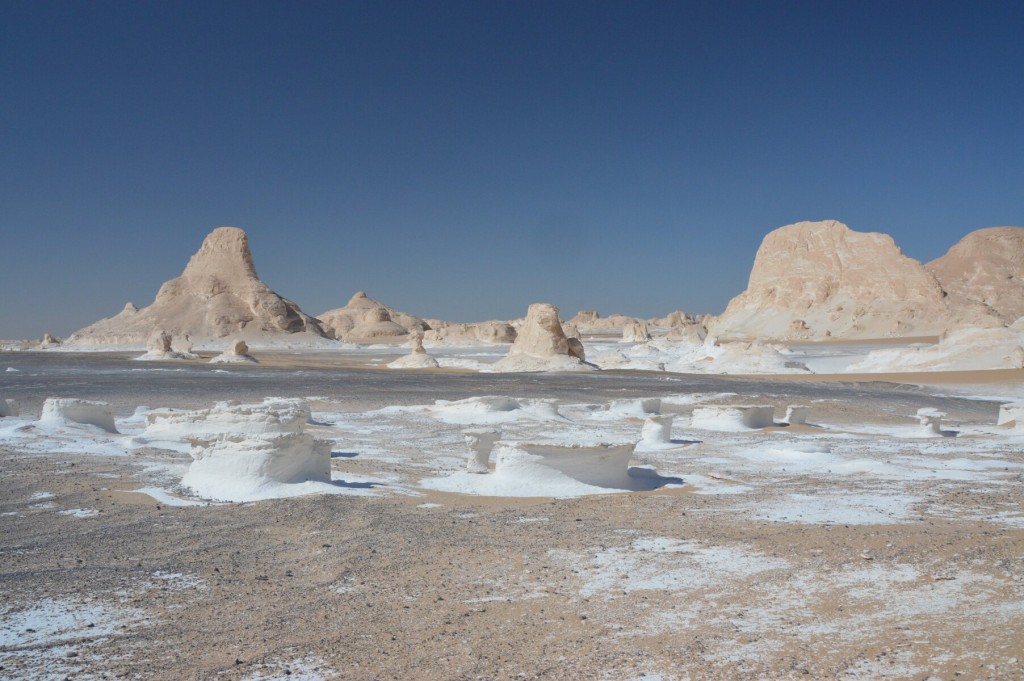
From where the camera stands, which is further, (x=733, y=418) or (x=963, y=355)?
(x=963, y=355)

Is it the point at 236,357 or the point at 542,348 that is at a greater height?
the point at 542,348

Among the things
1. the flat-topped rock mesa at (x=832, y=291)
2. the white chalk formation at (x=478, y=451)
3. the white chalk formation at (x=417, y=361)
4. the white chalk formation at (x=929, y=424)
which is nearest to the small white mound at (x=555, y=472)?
the white chalk formation at (x=478, y=451)

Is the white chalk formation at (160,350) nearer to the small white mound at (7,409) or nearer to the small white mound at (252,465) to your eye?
the small white mound at (7,409)

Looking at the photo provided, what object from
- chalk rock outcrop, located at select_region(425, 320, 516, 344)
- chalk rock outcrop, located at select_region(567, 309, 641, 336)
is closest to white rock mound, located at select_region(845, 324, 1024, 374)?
chalk rock outcrop, located at select_region(425, 320, 516, 344)

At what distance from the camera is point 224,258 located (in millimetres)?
89375

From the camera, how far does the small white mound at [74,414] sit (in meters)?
12.1

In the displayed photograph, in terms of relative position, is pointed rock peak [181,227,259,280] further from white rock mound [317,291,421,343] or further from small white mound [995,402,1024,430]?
small white mound [995,402,1024,430]

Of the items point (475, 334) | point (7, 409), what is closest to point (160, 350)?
point (7, 409)

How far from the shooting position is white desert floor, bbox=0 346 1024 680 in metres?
3.79

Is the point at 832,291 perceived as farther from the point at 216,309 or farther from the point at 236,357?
the point at 216,309

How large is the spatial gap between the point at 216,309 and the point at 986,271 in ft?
252

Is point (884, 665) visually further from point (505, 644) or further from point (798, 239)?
point (798, 239)

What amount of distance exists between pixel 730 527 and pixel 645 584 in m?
1.80

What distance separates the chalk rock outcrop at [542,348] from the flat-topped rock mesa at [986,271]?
152ft
